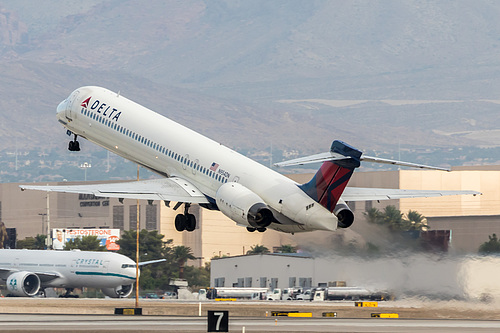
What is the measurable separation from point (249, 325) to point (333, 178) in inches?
517

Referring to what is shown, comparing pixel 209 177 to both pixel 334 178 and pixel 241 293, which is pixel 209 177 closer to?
pixel 334 178

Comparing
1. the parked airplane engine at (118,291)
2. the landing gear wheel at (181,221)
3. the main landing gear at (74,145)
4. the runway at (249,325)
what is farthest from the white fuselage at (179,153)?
the parked airplane engine at (118,291)

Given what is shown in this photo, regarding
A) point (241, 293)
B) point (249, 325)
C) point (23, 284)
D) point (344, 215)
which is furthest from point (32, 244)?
point (344, 215)

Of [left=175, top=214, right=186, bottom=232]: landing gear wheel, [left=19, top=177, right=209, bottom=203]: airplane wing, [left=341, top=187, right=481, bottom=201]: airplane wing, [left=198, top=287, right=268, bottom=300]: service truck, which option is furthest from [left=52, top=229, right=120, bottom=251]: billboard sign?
[left=341, top=187, right=481, bottom=201]: airplane wing

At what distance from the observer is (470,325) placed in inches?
2283

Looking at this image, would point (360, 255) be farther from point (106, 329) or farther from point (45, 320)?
point (45, 320)

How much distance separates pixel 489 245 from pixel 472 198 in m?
96.6

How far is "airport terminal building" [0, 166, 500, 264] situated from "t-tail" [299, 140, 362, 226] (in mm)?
67537

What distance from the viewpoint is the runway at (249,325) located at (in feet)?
178

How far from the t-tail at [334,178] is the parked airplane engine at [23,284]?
196 ft

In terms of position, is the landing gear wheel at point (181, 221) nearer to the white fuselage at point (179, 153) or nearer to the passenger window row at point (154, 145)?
the white fuselage at point (179, 153)

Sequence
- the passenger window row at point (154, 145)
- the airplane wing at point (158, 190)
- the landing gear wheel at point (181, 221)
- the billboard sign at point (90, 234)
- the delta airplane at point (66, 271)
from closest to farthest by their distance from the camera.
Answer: the airplane wing at point (158, 190) → the passenger window row at point (154, 145) → the landing gear wheel at point (181, 221) → the delta airplane at point (66, 271) → the billboard sign at point (90, 234)

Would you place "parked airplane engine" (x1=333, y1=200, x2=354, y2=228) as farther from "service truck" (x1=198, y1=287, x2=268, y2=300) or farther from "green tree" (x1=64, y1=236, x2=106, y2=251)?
"green tree" (x1=64, y1=236, x2=106, y2=251)

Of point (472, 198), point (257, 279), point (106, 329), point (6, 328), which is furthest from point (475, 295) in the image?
point (472, 198)
